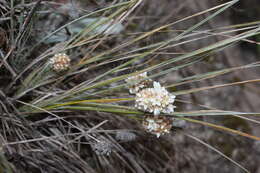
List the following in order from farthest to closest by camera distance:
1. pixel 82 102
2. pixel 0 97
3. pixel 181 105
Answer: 1. pixel 181 105
2. pixel 0 97
3. pixel 82 102

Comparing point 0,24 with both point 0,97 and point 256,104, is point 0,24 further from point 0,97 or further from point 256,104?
point 256,104

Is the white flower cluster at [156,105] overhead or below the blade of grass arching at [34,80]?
below

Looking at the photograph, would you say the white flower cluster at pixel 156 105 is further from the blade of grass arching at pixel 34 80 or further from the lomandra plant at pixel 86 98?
the blade of grass arching at pixel 34 80

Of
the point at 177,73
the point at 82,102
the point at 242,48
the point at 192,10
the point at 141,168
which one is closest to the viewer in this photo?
the point at 82,102

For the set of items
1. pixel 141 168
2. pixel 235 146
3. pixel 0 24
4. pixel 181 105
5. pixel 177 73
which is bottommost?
→ pixel 235 146

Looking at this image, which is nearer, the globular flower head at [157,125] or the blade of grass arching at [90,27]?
the globular flower head at [157,125]

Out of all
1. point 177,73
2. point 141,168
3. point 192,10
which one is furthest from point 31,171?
point 192,10

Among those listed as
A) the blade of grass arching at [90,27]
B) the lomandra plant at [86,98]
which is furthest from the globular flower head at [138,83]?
the blade of grass arching at [90,27]
